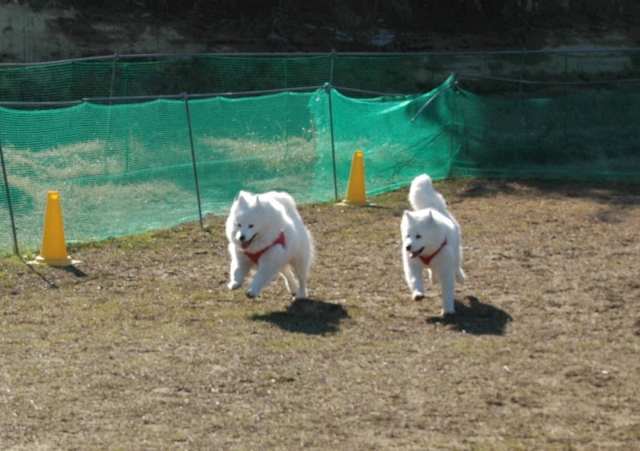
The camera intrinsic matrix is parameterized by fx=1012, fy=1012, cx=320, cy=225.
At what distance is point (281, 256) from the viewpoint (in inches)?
316

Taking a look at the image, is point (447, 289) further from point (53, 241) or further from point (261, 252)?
point (53, 241)

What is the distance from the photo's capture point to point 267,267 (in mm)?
8031

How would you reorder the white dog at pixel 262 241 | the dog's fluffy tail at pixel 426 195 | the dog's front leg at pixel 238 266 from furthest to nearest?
the dog's fluffy tail at pixel 426 195, the dog's front leg at pixel 238 266, the white dog at pixel 262 241

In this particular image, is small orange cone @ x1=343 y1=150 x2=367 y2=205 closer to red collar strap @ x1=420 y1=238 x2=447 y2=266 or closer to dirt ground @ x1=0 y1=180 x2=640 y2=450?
dirt ground @ x1=0 y1=180 x2=640 y2=450

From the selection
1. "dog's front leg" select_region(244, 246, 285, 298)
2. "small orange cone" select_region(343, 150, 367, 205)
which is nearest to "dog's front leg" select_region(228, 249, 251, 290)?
"dog's front leg" select_region(244, 246, 285, 298)

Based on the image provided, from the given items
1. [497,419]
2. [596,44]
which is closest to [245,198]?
[497,419]

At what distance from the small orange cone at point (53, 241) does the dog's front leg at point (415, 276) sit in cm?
346

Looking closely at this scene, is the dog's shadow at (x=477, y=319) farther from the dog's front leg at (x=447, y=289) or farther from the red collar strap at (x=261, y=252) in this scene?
the red collar strap at (x=261, y=252)

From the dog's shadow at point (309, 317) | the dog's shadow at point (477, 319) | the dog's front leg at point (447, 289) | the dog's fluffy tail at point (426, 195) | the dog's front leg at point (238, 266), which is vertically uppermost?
the dog's fluffy tail at point (426, 195)

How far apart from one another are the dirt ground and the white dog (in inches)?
12.4

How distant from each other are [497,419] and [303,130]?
831 cm

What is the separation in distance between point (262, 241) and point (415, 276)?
4.11 feet

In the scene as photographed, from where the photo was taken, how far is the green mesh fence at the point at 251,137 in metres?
10.7

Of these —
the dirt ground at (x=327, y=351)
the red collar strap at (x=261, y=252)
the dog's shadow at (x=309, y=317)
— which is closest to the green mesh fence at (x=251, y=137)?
the dirt ground at (x=327, y=351)
